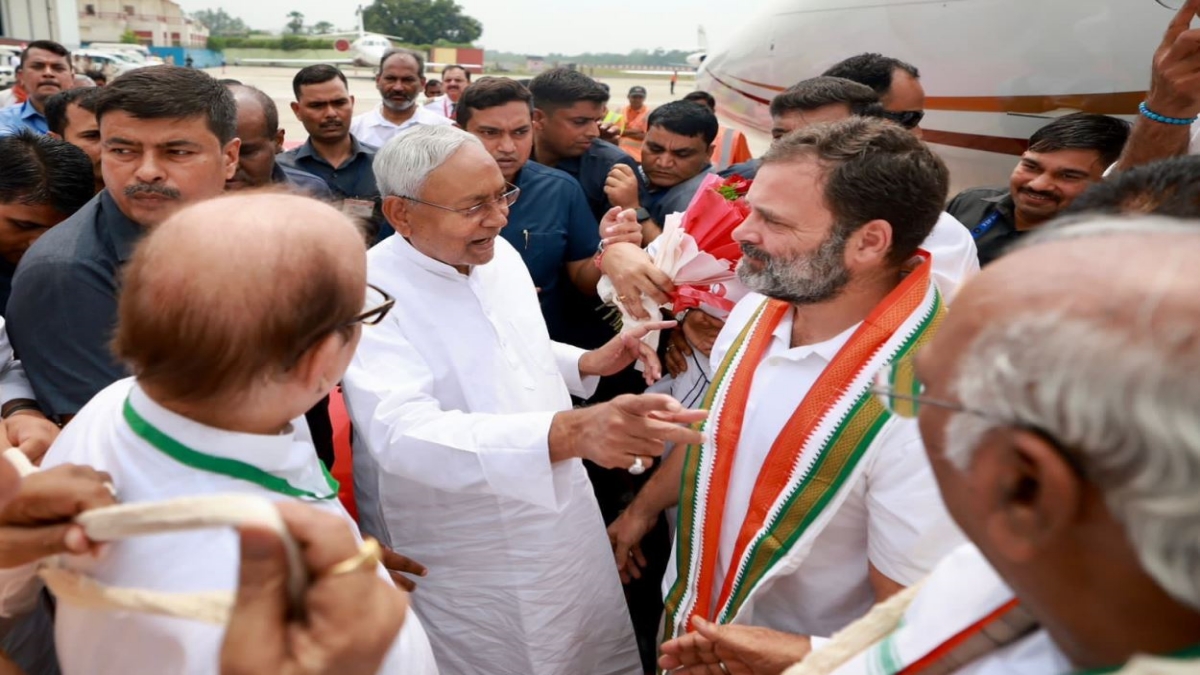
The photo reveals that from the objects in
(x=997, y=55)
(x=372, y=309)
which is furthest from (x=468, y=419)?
(x=997, y=55)

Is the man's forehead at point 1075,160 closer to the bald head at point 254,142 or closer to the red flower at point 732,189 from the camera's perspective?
the red flower at point 732,189

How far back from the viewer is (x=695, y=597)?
6.70ft

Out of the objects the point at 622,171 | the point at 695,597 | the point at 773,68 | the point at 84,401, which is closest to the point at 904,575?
the point at 695,597

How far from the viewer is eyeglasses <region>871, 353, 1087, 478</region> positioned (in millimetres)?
750

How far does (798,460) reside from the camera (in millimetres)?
1822

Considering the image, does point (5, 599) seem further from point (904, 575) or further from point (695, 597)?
point (904, 575)

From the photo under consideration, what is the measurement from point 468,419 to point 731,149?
27.0ft

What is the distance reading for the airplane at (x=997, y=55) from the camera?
16.5 ft

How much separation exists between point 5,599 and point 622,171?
10.7ft

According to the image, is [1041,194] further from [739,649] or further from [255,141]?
[255,141]

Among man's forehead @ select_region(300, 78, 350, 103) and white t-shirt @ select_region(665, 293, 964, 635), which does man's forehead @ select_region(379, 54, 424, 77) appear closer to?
man's forehead @ select_region(300, 78, 350, 103)

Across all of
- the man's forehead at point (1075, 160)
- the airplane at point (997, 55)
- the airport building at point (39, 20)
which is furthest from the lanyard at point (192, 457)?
the airport building at point (39, 20)

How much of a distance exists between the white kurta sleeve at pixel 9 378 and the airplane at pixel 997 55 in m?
6.05

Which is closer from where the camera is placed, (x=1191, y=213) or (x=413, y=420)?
(x=1191, y=213)
